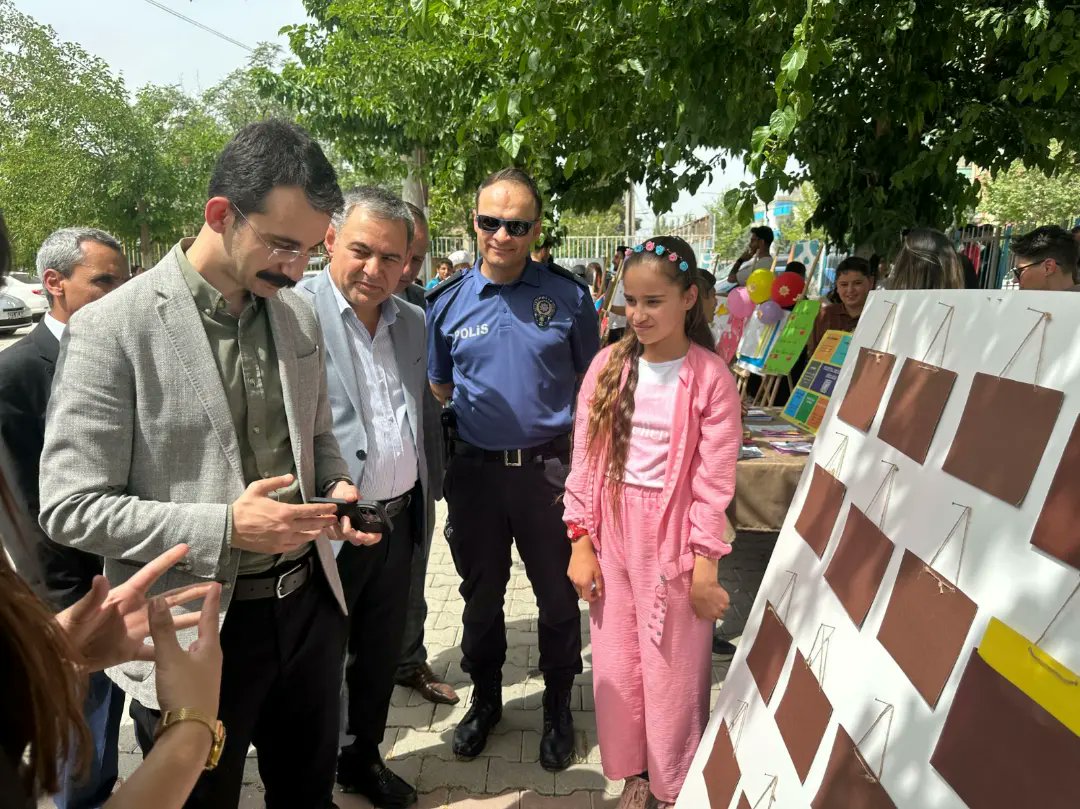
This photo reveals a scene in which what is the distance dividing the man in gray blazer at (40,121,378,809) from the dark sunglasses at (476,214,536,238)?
979 mm

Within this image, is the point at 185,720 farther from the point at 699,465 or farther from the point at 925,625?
the point at 699,465

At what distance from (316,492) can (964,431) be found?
1.52 meters

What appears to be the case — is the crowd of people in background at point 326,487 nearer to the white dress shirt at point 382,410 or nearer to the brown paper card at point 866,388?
the white dress shirt at point 382,410

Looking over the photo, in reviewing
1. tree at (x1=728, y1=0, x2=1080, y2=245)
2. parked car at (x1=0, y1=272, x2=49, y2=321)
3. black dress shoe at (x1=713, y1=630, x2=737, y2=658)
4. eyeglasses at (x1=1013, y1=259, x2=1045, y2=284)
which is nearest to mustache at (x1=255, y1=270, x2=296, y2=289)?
tree at (x1=728, y1=0, x2=1080, y2=245)

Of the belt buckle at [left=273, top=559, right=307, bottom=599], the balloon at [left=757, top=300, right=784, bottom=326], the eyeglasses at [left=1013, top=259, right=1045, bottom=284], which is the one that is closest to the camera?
the belt buckle at [left=273, top=559, right=307, bottom=599]

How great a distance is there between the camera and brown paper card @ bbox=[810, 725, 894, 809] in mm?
1173

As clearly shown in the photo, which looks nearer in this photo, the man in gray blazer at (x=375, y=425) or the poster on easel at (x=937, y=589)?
the poster on easel at (x=937, y=589)

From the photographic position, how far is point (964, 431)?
1256mm

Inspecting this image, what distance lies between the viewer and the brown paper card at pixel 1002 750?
886 millimetres

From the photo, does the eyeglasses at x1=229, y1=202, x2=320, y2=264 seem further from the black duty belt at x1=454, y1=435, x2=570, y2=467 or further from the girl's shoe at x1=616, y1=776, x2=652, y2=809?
the girl's shoe at x1=616, y1=776, x2=652, y2=809

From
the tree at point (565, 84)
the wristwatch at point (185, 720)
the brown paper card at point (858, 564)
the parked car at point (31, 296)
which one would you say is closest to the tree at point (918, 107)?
the tree at point (565, 84)

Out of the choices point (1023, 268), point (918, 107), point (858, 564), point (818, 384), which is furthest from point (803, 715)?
point (918, 107)

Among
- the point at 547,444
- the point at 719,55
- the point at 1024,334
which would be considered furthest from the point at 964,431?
the point at 719,55

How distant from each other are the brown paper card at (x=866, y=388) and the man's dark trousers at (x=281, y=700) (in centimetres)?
141
